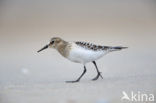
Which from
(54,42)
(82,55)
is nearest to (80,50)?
(82,55)

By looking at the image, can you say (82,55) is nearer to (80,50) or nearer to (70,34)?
(80,50)

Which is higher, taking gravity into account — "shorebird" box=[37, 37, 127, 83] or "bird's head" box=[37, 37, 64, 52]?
"bird's head" box=[37, 37, 64, 52]

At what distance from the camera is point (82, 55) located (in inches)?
106

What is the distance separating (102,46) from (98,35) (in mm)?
103

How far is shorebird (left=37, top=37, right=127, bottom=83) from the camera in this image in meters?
2.69

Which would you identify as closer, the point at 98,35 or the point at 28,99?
the point at 28,99

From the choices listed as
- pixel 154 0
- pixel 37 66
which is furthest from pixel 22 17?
pixel 154 0

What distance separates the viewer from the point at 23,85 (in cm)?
273

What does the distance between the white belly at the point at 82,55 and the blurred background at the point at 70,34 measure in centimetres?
5

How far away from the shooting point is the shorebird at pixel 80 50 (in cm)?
269

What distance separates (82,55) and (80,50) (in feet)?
0.09

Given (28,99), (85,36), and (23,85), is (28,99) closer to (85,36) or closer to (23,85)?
(23,85)

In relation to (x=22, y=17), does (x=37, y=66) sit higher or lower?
lower

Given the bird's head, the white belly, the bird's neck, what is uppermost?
the bird's head
